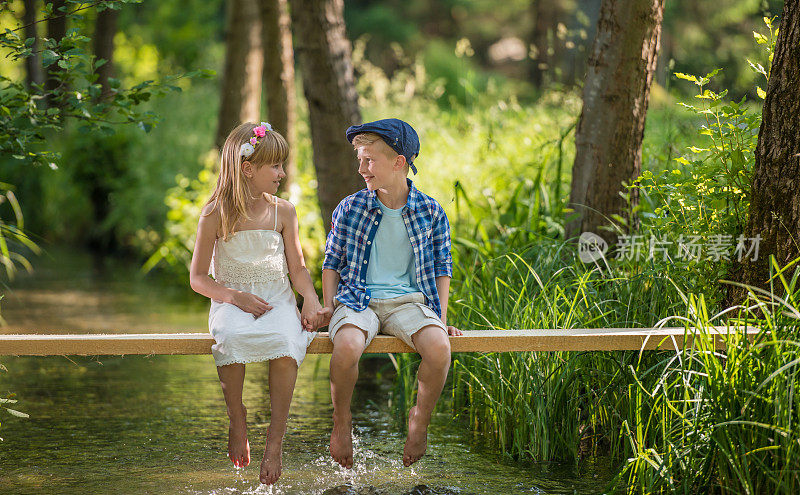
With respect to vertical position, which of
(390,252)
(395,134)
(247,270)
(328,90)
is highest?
(328,90)

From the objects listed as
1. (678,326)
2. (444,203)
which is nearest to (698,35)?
(444,203)

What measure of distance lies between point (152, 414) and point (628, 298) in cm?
250

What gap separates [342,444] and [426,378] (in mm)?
389

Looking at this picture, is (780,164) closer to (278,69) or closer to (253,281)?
(253,281)

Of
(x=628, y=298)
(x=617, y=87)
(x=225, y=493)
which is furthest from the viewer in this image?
(x=617, y=87)

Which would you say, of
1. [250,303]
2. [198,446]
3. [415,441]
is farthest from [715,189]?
[198,446]

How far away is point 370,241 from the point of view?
3.71 m

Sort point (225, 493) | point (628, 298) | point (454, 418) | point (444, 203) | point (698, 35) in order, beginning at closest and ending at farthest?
point (225, 493) → point (628, 298) → point (454, 418) → point (444, 203) → point (698, 35)

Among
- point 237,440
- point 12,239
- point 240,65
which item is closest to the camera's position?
point 237,440

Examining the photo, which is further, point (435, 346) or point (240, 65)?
point (240, 65)

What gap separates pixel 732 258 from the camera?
367 cm

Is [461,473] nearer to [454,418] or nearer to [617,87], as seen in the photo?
[454,418]

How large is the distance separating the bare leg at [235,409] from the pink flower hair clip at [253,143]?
0.78 metres

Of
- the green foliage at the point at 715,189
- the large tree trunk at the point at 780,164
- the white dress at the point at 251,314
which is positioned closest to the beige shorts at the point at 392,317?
the white dress at the point at 251,314
